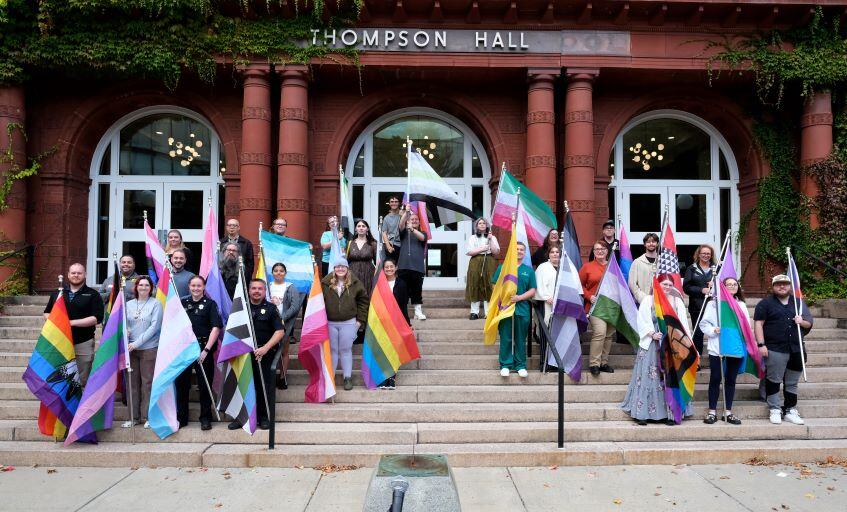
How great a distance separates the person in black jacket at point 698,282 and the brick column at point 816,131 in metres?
5.99

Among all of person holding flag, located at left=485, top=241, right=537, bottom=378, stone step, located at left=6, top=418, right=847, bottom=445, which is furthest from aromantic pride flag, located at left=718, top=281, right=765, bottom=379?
person holding flag, located at left=485, top=241, right=537, bottom=378

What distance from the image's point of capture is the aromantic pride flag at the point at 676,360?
23.7ft

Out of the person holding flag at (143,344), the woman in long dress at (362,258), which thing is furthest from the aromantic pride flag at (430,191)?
the person holding flag at (143,344)

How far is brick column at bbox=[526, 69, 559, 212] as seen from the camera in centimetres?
1224

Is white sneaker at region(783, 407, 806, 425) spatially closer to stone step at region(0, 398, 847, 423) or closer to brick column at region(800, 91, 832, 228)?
stone step at region(0, 398, 847, 423)

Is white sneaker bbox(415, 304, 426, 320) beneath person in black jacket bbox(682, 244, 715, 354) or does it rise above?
beneath

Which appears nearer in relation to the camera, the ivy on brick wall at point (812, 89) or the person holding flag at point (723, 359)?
the person holding flag at point (723, 359)

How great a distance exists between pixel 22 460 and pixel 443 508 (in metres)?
5.76

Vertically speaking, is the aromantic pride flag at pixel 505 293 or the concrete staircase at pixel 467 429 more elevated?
the aromantic pride flag at pixel 505 293

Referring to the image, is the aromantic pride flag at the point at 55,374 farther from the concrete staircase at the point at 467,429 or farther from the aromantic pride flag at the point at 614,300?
the aromantic pride flag at the point at 614,300

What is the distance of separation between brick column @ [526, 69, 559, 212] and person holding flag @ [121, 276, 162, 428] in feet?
25.6

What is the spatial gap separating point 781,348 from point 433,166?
8512 millimetres

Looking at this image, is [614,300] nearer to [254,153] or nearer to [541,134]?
[541,134]

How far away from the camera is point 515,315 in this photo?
8164mm
